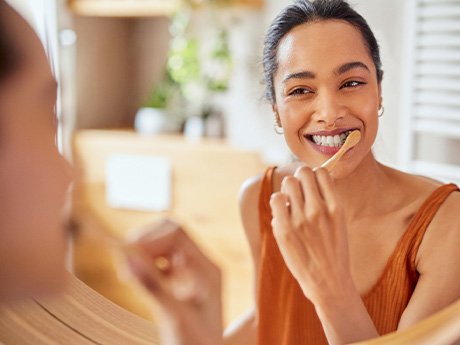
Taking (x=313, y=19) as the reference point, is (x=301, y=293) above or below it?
below

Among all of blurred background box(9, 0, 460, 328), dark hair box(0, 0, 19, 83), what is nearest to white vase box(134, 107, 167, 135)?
blurred background box(9, 0, 460, 328)

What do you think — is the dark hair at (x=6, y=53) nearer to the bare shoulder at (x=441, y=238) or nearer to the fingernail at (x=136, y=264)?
the fingernail at (x=136, y=264)

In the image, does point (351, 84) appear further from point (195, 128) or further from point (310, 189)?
point (195, 128)

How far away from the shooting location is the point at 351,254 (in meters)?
0.29

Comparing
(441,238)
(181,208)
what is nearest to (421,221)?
(441,238)

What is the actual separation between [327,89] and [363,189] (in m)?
0.05

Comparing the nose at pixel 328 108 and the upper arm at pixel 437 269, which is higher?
the nose at pixel 328 108

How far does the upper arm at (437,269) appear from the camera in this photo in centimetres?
29

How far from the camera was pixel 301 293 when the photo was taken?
1.00 feet

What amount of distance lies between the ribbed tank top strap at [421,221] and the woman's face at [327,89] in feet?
0.12

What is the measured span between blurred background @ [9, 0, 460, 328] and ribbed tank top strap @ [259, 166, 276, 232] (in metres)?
0.01

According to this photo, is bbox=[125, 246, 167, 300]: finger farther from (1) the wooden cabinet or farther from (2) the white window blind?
(2) the white window blind

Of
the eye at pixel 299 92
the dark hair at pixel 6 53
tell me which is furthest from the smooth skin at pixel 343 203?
the dark hair at pixel 6 53

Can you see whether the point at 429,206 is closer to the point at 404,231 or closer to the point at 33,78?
the point at 404,231
